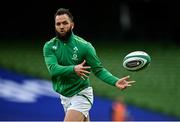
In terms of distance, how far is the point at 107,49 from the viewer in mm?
14656

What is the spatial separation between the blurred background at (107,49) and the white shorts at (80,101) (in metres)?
5.05

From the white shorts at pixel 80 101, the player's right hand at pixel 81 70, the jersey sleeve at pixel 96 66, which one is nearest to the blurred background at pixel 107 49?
→ the white shorts at pixel 80 101

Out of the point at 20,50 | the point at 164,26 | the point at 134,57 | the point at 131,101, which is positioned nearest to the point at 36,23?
the point at 20,50

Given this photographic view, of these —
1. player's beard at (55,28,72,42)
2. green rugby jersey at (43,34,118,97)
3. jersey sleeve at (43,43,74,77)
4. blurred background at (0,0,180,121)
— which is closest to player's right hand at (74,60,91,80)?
jersey sleeve at (43,43,74,77)

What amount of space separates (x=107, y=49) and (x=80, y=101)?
337 inches

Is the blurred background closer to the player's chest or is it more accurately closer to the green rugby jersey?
the green rugby jersey

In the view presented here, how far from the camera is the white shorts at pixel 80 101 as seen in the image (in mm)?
6095

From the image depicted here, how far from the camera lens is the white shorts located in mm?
6095

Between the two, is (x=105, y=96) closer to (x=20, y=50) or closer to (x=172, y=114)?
(x=172, y=114)

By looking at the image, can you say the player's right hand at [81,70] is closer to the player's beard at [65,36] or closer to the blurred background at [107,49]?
the player's beard at [65,36]

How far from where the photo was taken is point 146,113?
1200cm

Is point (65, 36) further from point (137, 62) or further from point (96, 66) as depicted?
point (137, 62)

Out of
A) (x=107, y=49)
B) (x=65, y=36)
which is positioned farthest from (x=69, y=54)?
(x=107, y=49)

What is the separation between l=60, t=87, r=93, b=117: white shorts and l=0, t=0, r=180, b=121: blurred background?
505 centimetres
